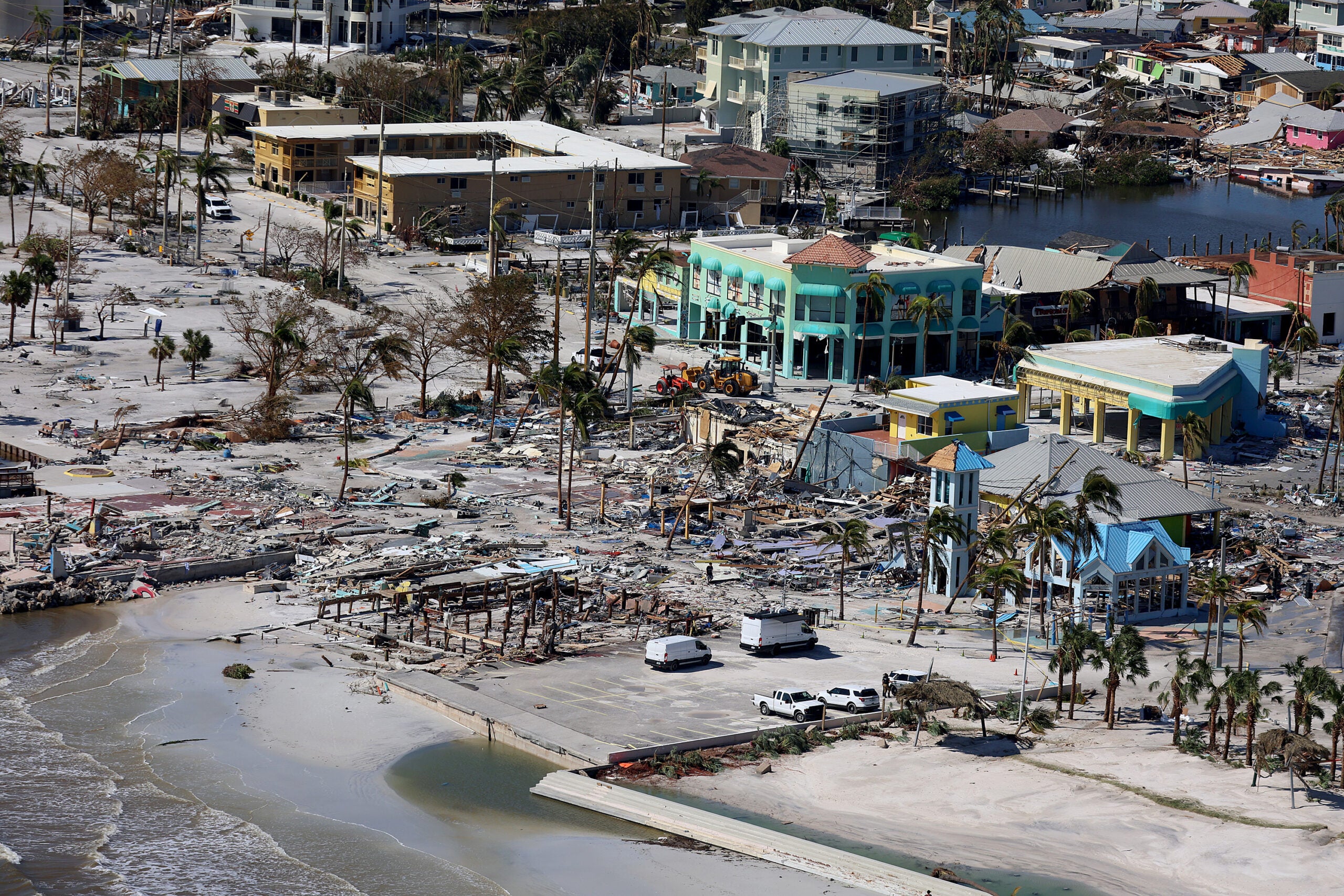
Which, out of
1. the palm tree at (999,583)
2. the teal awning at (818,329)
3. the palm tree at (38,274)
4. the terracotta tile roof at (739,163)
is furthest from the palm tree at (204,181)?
the palm tree at (999,583)

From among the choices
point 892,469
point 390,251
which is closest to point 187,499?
point 892,469

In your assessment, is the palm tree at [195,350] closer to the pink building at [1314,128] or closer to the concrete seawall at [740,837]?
the concrete seawall at [740,837]

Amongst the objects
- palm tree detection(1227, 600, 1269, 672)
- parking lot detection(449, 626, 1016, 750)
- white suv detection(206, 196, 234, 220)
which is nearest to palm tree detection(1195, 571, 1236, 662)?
palm tree detection(1227, 600, 1269, 672)

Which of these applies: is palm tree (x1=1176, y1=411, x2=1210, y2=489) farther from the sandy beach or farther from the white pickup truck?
the white pickup truck

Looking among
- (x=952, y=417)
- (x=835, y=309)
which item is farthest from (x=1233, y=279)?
(x=952, y=417)

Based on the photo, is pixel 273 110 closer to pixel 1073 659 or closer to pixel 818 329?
pixel 818 329

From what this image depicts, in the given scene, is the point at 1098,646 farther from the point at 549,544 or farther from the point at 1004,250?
the point at 1004,250
